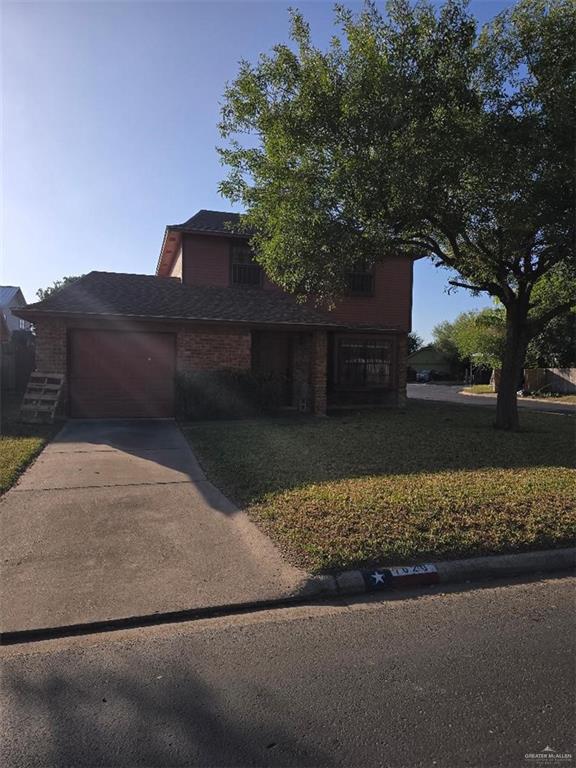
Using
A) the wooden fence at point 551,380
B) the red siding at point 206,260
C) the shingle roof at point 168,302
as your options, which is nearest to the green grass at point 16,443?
the shingle roof at point 168,302

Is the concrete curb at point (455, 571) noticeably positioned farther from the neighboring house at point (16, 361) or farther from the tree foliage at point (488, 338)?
the tree foliage at point (488, 338)

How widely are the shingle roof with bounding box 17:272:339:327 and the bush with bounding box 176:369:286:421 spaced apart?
4.65 ft

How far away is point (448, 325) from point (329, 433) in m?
62.6

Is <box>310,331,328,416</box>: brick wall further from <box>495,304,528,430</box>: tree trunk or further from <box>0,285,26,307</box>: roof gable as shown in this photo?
<box>0,285,26,307</box>: roof gable

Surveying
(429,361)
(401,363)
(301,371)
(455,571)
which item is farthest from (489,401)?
(429,361)

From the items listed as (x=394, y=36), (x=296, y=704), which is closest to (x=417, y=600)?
(x=296, y=704)

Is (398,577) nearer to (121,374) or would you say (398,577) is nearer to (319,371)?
(121,374)

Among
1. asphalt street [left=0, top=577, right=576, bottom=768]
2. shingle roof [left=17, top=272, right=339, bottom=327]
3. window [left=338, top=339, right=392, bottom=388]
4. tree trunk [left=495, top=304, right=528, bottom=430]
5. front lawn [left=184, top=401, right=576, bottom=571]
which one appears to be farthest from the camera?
window [left=338, top=339, right=392, bottom=388]

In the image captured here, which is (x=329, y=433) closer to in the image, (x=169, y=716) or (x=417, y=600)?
(x=417, y=600)

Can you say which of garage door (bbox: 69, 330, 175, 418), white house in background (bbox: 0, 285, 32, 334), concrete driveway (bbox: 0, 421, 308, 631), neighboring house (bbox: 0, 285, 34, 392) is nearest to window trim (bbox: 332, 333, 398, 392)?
garage door (bbox: 69, 330, 175, 418)

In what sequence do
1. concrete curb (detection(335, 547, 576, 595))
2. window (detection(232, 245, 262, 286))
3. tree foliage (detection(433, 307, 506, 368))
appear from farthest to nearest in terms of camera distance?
tree foliage (detection(433, 307, 506, 368))
window (detection(232, 245, 262, 286))
concrete curb (detection(335, 547, 576, 595))

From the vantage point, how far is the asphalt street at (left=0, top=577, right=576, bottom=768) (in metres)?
2.44

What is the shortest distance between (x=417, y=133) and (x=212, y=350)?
7436 mm

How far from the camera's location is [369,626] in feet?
11.8
